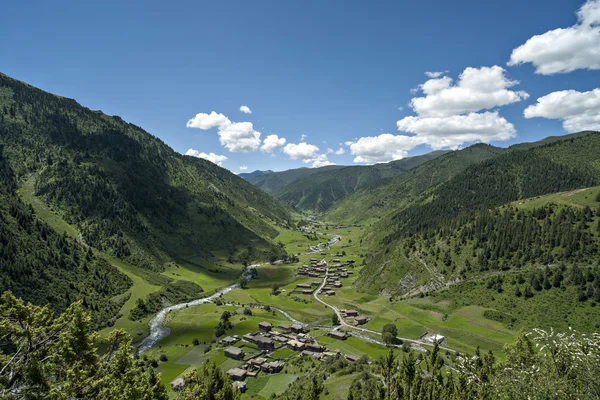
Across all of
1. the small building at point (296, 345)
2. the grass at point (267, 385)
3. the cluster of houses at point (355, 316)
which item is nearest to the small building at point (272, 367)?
the grass at point (267, 385)

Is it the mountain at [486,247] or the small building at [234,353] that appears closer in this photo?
the small building at [234,353]

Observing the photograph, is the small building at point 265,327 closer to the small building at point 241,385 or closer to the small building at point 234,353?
the small building at point 234,353

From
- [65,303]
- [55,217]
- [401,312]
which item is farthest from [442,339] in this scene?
[55,217]

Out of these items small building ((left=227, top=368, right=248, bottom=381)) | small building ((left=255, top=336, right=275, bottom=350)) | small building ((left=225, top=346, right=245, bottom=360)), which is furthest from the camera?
small building ((left=255, top=336, right=275, bottom=350))

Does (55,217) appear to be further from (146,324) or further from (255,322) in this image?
(255,322)

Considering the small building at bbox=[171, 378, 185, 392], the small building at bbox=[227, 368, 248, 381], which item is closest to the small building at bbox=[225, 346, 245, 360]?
the small building at bbox=[227, 368, 248, 381]

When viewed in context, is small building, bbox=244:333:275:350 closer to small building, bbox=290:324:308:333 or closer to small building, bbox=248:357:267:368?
small building, bbox=248:357:267:368
